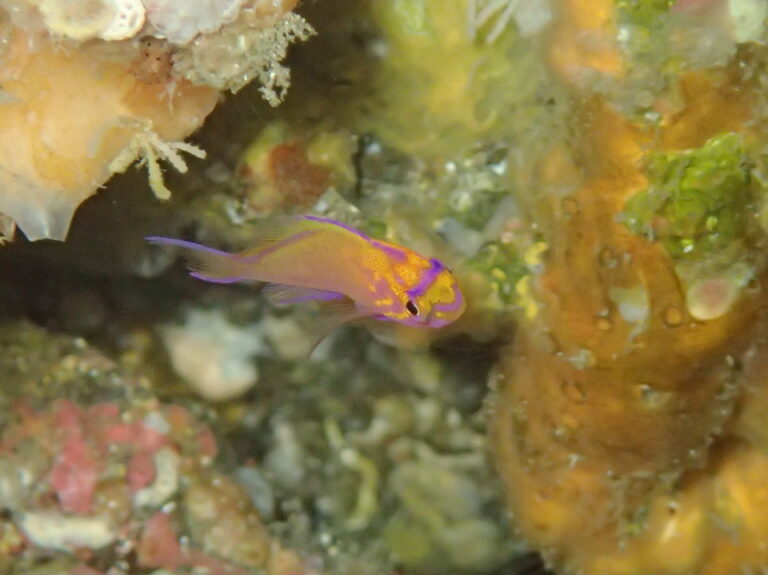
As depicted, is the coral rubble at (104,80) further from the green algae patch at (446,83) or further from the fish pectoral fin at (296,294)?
the green algae patch at (446,83)

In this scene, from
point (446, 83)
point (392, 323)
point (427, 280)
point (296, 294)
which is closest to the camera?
point (427, 280)

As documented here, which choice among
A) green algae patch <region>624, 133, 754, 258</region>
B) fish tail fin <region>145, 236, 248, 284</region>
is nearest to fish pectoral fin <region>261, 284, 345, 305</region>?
fish tail fin <region>145, 236, 248, 284</region>

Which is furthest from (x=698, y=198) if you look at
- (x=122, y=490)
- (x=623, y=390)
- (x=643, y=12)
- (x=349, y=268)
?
(x=122, y=490)

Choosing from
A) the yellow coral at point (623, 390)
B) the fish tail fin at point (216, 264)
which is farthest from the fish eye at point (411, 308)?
the yellow coral at point (623, 390)

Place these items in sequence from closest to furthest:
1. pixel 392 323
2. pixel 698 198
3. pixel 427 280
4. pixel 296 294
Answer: pixel 698 198 < pixel 427 280 < pixel 296 294 < pixel 392 323

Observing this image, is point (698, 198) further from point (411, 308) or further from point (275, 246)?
point (275, 246)

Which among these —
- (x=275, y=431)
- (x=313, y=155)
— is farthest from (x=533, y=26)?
(x=275, y=431)
